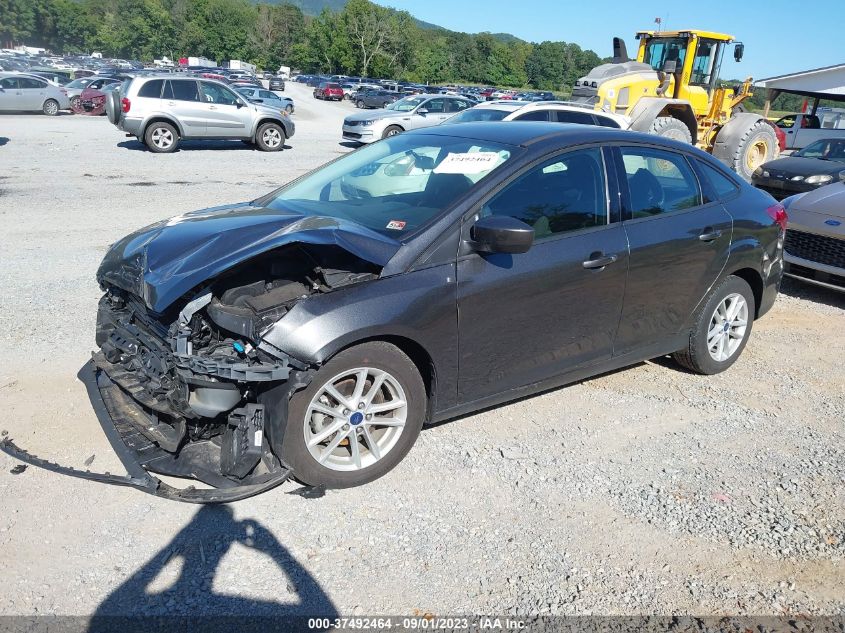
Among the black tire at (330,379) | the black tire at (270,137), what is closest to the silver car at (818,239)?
the black tire at (330,379)

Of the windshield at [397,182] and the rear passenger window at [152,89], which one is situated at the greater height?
the rear passenger window at [152,89]

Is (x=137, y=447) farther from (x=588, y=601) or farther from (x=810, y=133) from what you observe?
(x=810, y=133)

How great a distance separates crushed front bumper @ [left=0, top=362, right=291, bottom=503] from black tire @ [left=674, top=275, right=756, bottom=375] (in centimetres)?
303

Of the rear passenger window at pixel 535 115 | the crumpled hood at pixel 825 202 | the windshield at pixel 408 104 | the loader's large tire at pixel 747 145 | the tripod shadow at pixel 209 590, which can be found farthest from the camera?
the windshield at pixel 408 104

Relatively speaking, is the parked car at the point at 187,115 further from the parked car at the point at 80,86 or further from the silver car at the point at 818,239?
the silver car at the point at 818,239

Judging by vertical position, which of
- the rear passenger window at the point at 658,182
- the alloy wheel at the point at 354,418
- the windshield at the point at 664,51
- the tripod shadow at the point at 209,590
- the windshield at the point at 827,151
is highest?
the windshield at the point at 664,51

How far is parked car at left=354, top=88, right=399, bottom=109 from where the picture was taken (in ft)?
161

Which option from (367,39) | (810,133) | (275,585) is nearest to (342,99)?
(810,133)

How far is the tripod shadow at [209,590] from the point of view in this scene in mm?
2686

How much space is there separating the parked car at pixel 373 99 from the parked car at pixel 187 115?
1220 inches

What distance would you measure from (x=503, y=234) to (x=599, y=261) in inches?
35.4

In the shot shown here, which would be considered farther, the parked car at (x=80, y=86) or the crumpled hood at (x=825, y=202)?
the parked car at (x=80, y=86)

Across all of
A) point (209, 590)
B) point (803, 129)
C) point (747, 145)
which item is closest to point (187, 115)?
point (747, 145)

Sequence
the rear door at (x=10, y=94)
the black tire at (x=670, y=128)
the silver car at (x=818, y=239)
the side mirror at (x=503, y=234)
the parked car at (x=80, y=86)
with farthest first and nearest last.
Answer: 1. the parked car at (x=80, y=86)
2. the rear door at (x=10, y=94)
3. the black tire at (x=670, y=128)
4. the silver car at (x=818, y=239)
5. the side mirror at (x=503, y=234)
